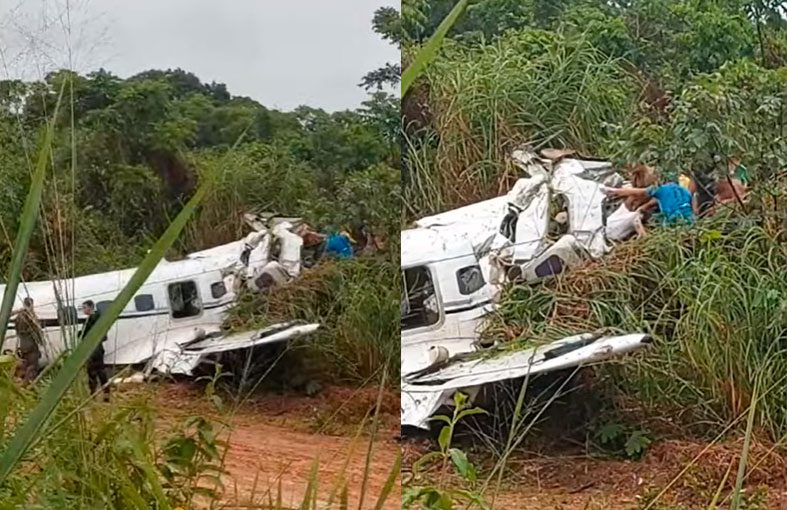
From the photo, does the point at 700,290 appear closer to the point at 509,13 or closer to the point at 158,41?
the point at 509,13

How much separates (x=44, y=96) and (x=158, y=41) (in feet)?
0.74

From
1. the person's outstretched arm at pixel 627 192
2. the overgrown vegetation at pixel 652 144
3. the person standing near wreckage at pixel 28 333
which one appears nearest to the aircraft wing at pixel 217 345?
the person standing near wreckage at pixel 28 333

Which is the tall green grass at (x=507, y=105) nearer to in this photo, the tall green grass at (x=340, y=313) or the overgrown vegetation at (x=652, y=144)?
the overgrown vegetation at (x=652, y=144)

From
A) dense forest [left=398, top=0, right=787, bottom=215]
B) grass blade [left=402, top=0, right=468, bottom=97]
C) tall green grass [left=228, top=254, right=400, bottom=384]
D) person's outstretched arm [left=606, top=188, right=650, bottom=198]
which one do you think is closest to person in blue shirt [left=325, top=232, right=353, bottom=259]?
tall green grass [left=228, top=254, right=400, bottom=384]

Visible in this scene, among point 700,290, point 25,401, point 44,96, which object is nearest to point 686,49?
point 700,290

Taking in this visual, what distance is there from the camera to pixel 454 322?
1582 millimetres

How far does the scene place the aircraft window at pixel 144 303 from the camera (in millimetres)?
1518

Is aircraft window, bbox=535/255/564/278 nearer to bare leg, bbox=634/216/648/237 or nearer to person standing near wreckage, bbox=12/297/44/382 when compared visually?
bare leg, bbox=634/216/648/237

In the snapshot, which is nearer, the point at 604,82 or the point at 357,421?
the point at 604,82

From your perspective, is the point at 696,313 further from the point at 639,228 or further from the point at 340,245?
the point at 340,245

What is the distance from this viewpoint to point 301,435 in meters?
1.62

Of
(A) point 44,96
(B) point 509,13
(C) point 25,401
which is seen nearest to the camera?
(C) point 25,401

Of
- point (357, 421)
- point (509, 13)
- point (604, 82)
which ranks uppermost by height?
point (509, 13)

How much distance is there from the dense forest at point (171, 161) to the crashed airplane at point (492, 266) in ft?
0.41
